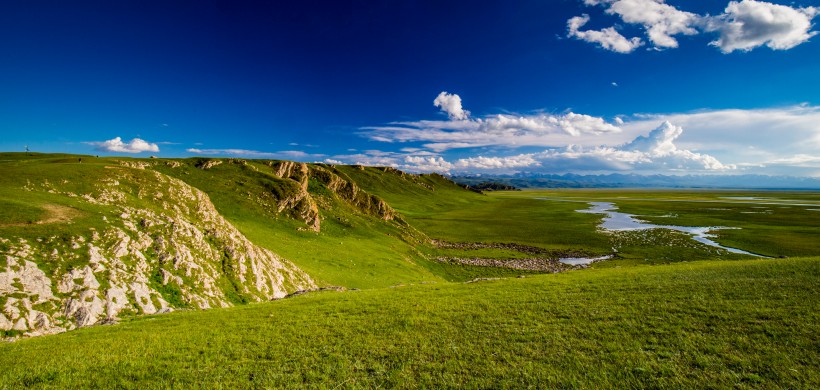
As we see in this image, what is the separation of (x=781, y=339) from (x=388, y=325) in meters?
18.7

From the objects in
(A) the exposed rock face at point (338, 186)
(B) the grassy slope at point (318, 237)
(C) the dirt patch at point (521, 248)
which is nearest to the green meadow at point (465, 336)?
(B) the grassy slope at point (318, 237)

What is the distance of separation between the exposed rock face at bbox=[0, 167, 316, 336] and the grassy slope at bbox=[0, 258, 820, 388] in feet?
13.4

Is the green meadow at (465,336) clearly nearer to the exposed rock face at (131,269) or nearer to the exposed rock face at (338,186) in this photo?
the exposed rock face at (131,269)

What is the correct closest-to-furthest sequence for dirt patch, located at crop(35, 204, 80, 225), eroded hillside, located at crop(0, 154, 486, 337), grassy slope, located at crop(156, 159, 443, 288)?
eroded hillside, located at crop(0, 154, 486, 337)
dirt patch, located at crop(35, 204, 80, 225)
grassy slope, located at crop(156, 159, 443, 288)

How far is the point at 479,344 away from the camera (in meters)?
16.2

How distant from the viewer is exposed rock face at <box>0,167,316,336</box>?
71.4 ft

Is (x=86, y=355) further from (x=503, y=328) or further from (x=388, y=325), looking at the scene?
(x=503, y=328)

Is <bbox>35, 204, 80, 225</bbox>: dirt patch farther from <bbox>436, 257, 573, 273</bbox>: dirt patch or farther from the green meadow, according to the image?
<bbox>436, 257, 573, 273</bbox>: dirt patch

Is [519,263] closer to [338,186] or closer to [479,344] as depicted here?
[338,186]

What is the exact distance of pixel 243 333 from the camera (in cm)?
1883

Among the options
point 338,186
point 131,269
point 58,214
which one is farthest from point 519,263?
point 58,214

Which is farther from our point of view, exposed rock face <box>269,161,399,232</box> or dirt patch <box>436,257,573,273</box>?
exposed rock face <box>269,161,399,232</box>

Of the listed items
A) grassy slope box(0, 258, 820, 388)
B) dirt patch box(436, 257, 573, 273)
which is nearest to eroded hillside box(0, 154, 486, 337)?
grassy slope box(0, 258, 820, 388)

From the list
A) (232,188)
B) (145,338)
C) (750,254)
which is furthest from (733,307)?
(750,254)
